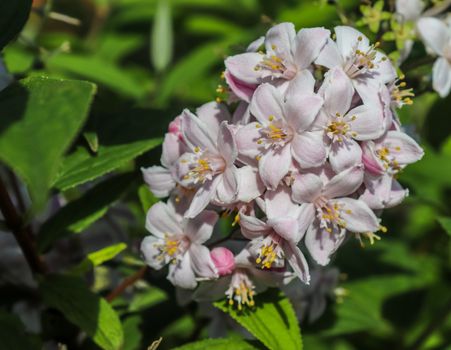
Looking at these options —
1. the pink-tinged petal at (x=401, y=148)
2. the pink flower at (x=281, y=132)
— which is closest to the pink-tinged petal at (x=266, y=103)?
the pink flower at (x=281, y=132)

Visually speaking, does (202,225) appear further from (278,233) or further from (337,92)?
→ (337,92)

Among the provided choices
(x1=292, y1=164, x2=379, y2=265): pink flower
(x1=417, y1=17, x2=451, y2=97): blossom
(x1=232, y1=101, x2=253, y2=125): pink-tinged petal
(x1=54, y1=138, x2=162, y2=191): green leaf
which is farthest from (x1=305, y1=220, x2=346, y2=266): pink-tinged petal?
(x1=417, y1=17, x2=451, y2=97): blossom

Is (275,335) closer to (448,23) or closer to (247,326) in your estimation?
(247,326)

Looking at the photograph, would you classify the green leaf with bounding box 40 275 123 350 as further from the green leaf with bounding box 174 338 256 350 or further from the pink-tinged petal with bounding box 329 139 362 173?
the pink-tinged petal with bounding box 329 139 362 173

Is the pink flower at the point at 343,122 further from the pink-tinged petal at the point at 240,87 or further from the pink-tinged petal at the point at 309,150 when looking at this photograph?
the pink-tinged petal at the point at 240,87

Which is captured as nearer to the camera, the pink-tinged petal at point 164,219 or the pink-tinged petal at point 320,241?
the pink-tinged petal at point 320,241

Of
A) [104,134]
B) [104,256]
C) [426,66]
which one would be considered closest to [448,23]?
[426,66]

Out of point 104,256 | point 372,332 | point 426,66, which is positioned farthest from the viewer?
point 372,332
